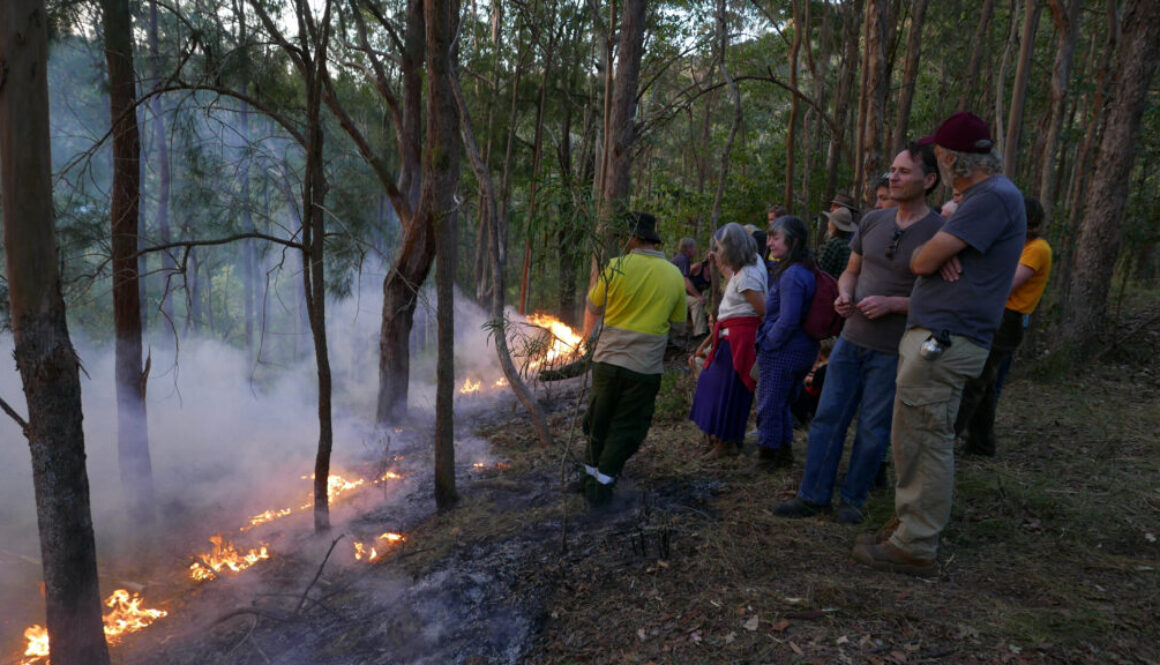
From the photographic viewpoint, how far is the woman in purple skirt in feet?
14.8

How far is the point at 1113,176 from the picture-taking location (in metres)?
7.90

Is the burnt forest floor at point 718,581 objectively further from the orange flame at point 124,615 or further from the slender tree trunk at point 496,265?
the slender tree trunk at point 496,265

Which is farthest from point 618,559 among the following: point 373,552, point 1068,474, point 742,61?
point 742,61

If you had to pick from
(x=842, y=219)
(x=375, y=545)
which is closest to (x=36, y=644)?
(x=375, y=545)

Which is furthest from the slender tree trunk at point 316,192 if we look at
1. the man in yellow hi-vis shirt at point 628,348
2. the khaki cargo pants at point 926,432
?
the khaki cargo pants at point 926,432

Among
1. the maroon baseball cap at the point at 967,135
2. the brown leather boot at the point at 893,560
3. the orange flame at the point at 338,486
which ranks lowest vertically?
the orange flame at the point at 338,486

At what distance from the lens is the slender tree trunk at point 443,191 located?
495cm

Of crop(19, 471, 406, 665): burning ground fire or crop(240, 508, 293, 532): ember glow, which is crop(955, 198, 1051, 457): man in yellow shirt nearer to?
crop(19, 471, 406, 665): burning ground fire

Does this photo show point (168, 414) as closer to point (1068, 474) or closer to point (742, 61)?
point (1068, 474)

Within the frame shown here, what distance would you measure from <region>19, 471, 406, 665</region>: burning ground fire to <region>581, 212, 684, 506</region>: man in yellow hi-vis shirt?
6.06 feet

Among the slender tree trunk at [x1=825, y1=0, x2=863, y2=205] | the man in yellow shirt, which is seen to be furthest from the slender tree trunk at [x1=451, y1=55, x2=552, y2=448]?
the slender tree trunk at [x1=825, y1=0, x2=863, y2=205]

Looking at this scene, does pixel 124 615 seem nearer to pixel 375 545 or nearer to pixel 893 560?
pixel 375 545

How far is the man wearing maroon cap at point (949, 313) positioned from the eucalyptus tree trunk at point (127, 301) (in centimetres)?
703

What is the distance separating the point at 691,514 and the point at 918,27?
10.7 metres
